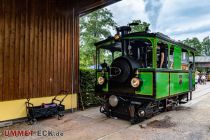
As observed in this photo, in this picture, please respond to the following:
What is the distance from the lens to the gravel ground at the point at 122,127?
14.2ft

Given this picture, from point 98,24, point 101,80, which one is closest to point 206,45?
point 98,24

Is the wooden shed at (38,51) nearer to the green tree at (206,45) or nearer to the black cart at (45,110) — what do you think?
the black cart at (45,110)

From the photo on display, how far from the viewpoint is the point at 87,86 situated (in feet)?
23.9

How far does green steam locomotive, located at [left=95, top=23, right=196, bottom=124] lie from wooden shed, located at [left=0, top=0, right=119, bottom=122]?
1.13 metres

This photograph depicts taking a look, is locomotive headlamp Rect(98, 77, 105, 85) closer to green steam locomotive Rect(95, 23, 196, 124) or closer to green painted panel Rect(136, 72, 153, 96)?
green steam locomotive Rect(95, 23, 196, 124)

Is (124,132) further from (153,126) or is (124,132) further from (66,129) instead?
(66,129)

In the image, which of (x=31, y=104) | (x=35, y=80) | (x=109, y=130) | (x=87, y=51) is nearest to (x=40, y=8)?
(x=35, y=80)

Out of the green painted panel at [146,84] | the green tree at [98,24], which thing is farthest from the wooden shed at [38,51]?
the green tree at [98,24]

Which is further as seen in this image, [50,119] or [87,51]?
[87,51]

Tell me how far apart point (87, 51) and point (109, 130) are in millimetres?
13397

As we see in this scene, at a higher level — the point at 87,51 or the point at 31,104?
the point at 87,51

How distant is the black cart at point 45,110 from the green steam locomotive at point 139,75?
4.42 feet

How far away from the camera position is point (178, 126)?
518 centimetres

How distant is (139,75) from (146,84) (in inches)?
12.1
